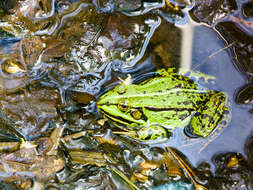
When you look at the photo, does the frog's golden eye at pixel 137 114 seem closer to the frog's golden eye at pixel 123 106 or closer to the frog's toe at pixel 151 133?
the frog's golden eye at pixel 123 106

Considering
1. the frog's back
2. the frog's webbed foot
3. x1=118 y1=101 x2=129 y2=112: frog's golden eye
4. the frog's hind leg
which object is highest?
the frog's back

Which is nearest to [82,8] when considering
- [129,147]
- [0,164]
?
[129,147]

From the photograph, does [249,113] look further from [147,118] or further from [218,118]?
[147,118]

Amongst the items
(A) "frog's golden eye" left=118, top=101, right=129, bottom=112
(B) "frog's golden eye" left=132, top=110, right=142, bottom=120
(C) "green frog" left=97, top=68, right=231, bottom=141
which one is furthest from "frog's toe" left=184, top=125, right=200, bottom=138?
(A) "frog's golden eye" left=118, top=101, right=129, bottom=112

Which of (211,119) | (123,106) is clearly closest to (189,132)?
(211,119)

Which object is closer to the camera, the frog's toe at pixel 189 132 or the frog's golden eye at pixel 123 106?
the frog's golden eye at pixel 123 106

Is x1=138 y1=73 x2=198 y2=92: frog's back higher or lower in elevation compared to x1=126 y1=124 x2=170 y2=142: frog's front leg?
higher

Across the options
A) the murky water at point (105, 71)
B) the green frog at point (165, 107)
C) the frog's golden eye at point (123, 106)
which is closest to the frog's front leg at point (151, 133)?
the green frog at point (165, 107)

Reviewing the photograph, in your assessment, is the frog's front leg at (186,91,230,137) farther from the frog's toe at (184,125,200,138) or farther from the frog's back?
the frog's back
